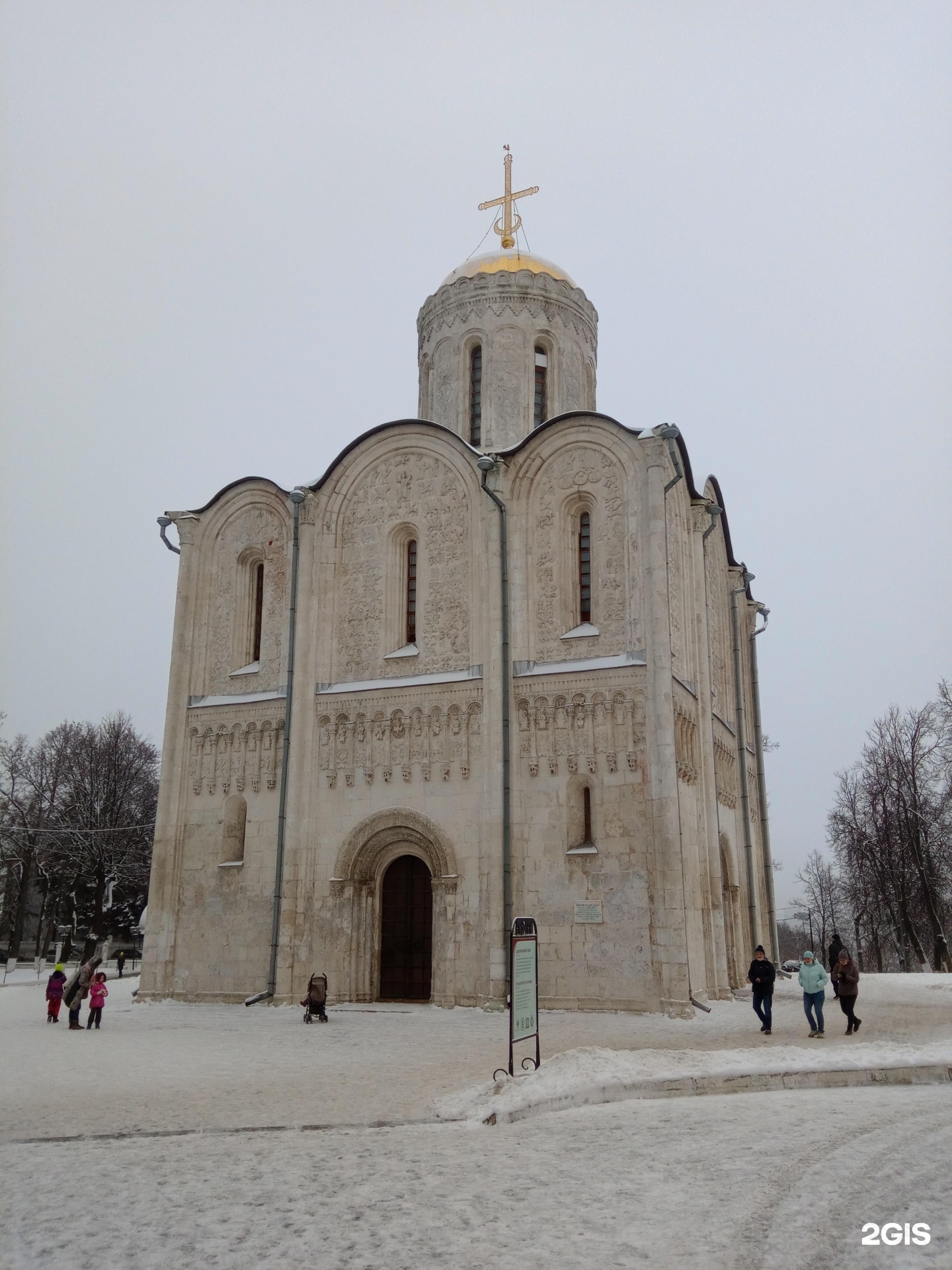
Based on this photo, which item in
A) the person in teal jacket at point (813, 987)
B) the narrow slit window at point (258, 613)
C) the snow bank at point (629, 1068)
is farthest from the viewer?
the narrow slit window at point (258, 613)

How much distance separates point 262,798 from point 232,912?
2085 mm

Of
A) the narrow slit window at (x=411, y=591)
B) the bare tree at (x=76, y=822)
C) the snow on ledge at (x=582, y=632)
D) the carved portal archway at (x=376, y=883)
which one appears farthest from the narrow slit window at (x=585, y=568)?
the bare tree at (x=76, y=822)

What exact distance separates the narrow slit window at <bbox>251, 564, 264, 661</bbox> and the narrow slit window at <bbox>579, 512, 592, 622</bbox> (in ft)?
21.5

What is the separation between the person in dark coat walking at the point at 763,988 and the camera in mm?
13125

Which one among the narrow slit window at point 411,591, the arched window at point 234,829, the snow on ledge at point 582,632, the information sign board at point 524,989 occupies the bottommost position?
the information sign board at point 524,989

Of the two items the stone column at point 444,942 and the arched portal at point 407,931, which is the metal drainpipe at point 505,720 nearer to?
the stone column at point 444,942

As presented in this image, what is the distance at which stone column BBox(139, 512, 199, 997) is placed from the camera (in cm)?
1905

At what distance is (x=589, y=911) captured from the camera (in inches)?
645

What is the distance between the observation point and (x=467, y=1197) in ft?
18.3

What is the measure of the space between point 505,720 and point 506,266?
37.1 feet

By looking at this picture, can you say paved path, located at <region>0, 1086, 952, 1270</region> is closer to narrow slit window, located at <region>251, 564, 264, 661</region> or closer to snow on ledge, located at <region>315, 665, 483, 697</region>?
snow on ledge, located at <region>315, 665, 483, 697</region>

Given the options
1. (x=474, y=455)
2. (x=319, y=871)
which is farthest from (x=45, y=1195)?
(x=474, y=455)

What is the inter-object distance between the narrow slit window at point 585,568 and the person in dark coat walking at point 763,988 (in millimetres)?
6764

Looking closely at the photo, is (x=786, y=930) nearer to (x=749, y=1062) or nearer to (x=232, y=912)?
(x=232, y=912)
